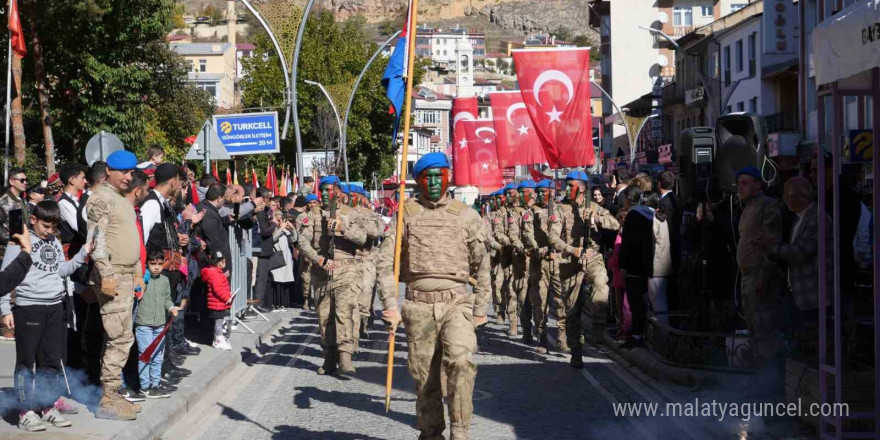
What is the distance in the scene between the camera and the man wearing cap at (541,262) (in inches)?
602

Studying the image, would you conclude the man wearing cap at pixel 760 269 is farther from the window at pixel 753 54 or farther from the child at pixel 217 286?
the window at pixel 753 54

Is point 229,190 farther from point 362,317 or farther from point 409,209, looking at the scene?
point 409,209

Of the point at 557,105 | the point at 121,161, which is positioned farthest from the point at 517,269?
the point at 121,161

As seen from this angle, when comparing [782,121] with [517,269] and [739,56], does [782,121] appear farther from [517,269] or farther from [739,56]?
[517,269]

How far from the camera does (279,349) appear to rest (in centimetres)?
1622

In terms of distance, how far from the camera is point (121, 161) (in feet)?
31.8

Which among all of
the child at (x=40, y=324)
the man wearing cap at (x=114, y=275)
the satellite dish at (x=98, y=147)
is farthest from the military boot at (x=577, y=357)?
the child at (x=40, y=324)

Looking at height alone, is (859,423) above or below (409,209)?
below

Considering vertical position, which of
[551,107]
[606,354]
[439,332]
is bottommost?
[606,354]

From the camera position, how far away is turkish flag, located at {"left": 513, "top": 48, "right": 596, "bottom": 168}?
20.2 m

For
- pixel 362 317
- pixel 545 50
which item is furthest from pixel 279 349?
pixel 545 50

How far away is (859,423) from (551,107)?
41.8ft

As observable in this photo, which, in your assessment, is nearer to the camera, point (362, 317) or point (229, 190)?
point (229, 190)

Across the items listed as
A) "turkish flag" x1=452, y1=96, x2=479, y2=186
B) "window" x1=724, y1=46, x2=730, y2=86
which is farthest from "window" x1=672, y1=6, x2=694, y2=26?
"turkish flag" x1=452, y1=96, x2=479, y2=186
